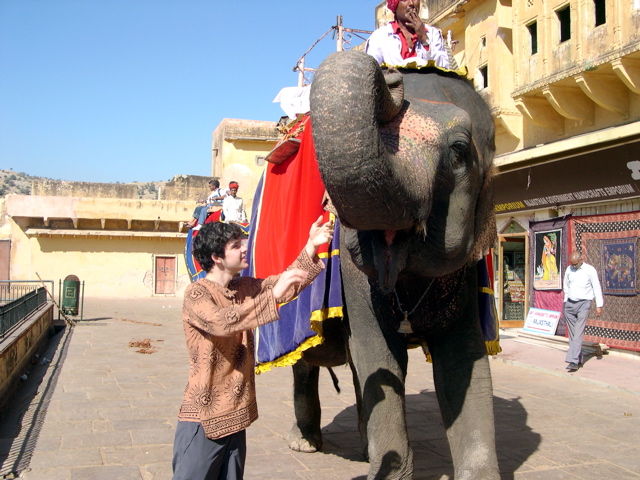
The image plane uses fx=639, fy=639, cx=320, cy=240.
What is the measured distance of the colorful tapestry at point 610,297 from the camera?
10266 mm

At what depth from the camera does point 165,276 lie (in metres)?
29.1

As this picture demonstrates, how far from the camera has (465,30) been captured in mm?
16062

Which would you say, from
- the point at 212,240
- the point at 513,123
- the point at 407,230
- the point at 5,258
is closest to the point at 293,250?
the point at 212,240

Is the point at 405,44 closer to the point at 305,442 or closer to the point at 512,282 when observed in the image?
the point at 305,442

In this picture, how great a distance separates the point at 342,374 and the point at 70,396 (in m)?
3.52

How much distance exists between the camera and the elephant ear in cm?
309

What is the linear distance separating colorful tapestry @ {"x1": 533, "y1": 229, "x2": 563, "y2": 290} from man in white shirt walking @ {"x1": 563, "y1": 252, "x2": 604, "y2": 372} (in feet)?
8.58

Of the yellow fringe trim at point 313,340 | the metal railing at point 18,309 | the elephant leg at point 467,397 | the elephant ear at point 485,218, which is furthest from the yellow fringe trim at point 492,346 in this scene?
the metal railing at point 18,309

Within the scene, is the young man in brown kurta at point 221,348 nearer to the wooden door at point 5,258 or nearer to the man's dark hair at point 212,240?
the man's dark hair at point 212,240

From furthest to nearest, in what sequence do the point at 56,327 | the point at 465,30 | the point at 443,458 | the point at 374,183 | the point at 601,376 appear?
the point at 465,30, the point at 56,327, the point at 601,376, the point at 443,458, the point at 374,183

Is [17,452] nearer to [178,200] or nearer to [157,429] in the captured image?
[157,429]

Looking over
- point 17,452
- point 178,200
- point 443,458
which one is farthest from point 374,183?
point 178,200

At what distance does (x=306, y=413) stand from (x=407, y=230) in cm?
282

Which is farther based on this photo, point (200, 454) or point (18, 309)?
point (18, 309)
